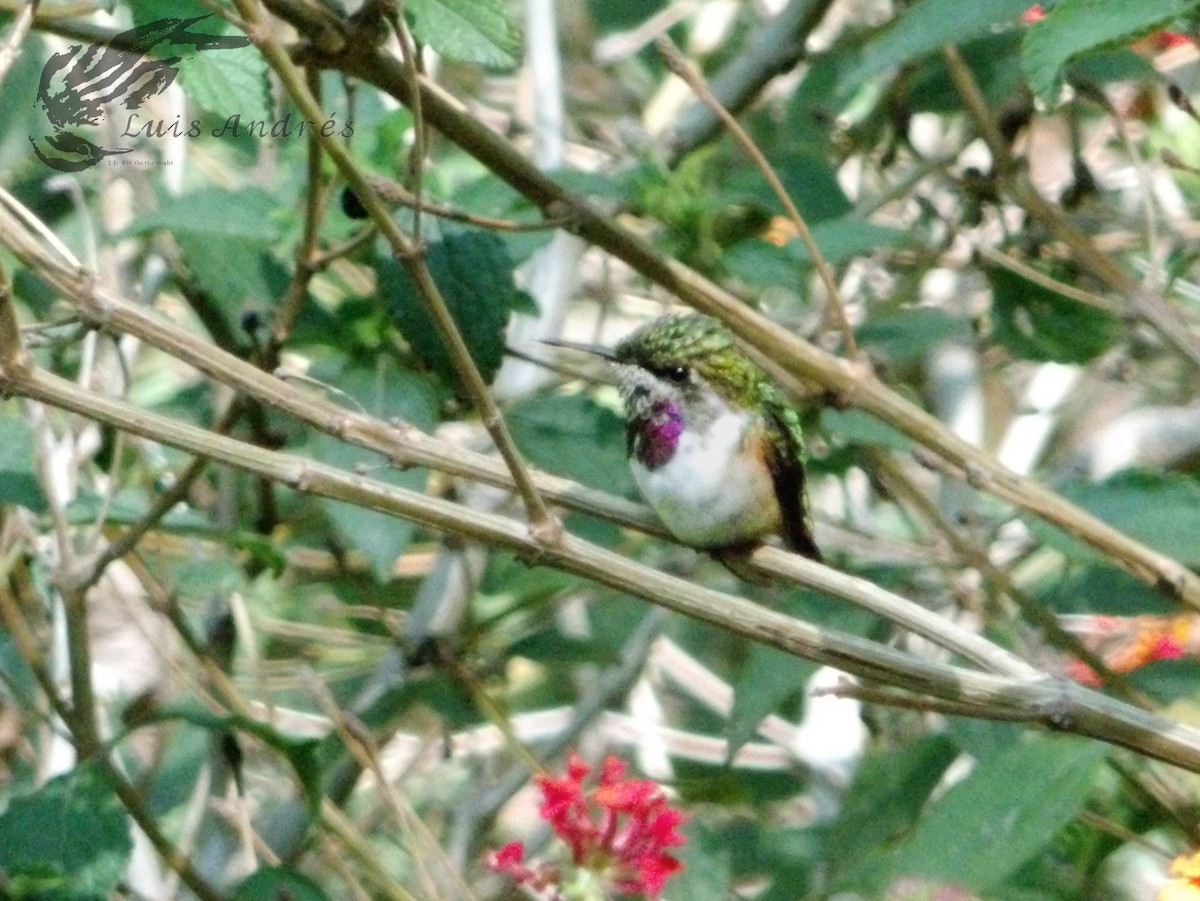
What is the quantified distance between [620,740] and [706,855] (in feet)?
3.67

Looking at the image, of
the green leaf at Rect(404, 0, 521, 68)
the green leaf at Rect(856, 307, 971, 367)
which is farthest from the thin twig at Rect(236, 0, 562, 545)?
the green leaf at Rect(856, 307, 971, 367)

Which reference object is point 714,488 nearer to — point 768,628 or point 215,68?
point 768,628

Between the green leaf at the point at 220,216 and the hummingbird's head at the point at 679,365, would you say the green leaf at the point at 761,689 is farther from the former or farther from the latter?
the green leaf at the point at 220,216

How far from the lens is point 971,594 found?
10.7ft

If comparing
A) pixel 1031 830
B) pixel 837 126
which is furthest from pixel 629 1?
pixel 1031 830

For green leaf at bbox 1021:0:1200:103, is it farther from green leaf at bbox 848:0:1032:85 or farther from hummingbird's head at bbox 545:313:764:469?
hummingbird's head at bbox 545:313:764:469

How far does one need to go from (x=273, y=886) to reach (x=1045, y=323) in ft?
6.29

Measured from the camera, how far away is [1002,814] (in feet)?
6.22

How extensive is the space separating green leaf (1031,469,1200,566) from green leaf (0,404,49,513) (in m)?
1.63

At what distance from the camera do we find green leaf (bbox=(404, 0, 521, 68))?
199cm

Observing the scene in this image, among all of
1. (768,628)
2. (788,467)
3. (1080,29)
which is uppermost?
(1080,29)

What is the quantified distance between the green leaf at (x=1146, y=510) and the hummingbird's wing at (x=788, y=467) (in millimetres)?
402

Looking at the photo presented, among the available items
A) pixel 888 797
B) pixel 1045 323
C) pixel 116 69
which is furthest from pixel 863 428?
pixel 116 69

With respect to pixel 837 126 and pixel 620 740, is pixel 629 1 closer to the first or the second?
pixel 837 126
